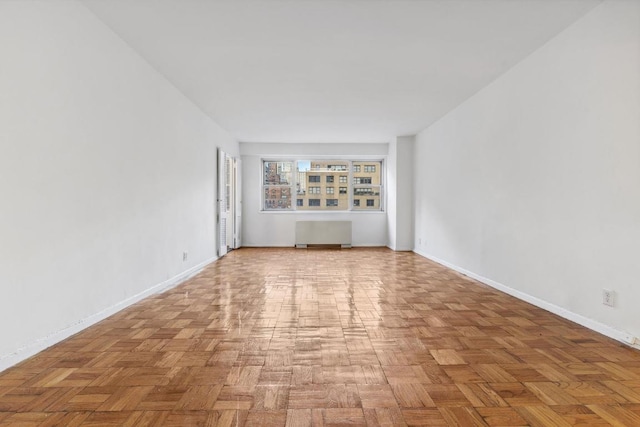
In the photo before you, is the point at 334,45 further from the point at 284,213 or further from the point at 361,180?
the point at 361,180

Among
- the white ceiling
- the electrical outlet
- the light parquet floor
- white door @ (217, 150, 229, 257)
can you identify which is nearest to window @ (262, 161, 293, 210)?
white door @ (217, 150, 229, 257)

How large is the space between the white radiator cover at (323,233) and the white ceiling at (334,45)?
12.1ft

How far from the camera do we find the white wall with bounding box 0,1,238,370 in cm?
220

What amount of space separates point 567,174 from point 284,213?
652 centimetres

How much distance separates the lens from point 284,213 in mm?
9016

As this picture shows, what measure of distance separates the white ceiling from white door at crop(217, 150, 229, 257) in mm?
1416

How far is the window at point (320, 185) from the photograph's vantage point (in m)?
9.27

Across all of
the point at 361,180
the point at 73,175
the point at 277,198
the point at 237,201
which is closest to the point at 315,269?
the point at 237,201

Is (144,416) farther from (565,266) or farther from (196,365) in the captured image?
(565,266)

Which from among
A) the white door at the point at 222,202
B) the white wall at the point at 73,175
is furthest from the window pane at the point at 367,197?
the white wall at the point at 73,175

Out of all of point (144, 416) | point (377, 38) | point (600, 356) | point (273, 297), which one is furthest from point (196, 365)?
point (377, 38)

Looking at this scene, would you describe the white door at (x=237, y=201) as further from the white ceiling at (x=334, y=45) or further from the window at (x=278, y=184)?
the white ceiling at (x=334, y=45)

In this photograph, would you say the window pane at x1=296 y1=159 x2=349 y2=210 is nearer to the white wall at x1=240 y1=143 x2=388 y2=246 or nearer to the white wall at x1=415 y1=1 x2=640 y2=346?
the white wall at x1=240 y1=143 x2=388 y2=246

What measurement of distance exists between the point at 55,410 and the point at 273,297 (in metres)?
2.29
